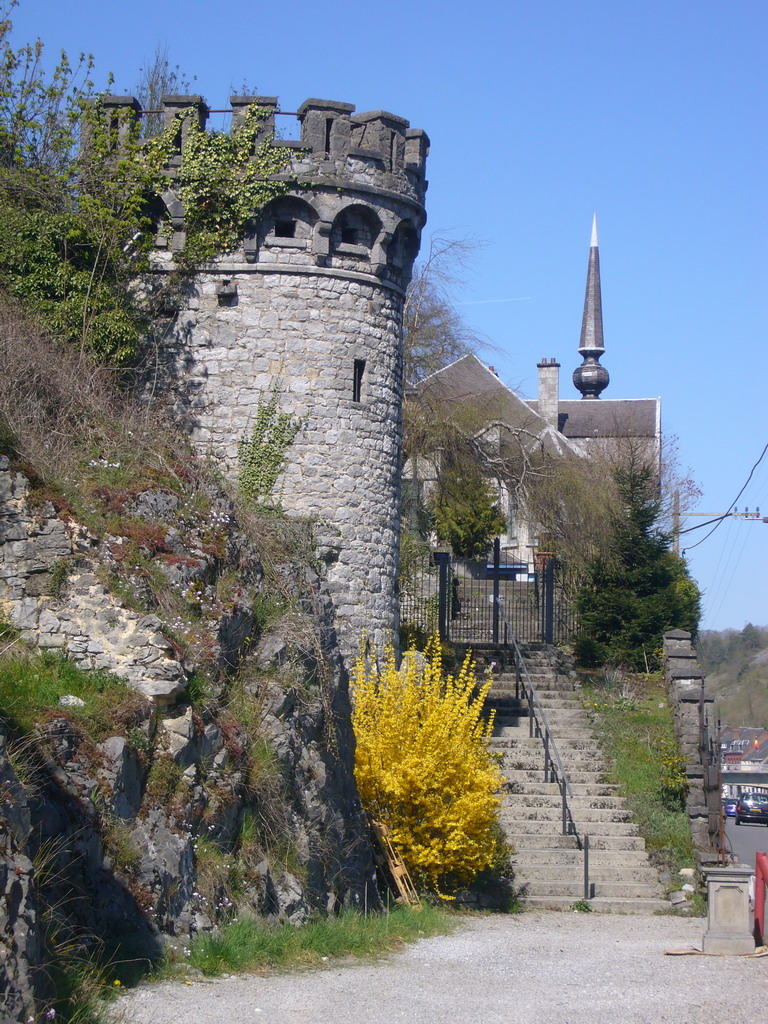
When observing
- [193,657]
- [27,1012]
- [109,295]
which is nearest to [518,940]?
[193,657]

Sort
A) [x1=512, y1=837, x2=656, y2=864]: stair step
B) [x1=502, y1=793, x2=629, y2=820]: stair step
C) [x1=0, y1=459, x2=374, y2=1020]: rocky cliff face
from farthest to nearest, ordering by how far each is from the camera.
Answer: [x1=502, y1=793, x2=629, y2=820]: stair step, [x1=512, y1=837, x2=656, y2=864]: stair step, [x1=0, y1=459, x2=374, y2=1020]: rocky cliff face

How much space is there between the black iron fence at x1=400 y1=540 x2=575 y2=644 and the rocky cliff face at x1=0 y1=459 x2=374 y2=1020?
26.4 ft

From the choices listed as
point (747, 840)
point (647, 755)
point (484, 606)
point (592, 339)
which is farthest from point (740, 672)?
point (647, 755)

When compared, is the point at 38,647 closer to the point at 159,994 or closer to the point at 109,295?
the point at 159,994

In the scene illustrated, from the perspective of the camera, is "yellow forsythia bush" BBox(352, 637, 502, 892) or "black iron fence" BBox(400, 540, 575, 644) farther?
"black iron fence" BBox(400, 540, 575, 644)

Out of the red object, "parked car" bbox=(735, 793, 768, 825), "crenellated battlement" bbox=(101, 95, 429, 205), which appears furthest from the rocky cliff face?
"parked car" bbox=(735, 793, 768, 825)

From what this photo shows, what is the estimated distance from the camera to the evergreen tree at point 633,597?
862 inches

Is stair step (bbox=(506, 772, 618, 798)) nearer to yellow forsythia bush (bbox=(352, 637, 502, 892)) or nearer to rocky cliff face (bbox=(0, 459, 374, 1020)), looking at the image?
yellow forsythia bush (bbox=(352, 637, 502, 892))

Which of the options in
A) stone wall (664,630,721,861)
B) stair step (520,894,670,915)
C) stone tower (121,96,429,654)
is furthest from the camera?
stone wall (664,630,721,861)

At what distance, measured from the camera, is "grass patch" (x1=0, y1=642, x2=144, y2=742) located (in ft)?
28.4

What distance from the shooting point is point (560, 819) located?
1689 cm

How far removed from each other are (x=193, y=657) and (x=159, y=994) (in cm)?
327

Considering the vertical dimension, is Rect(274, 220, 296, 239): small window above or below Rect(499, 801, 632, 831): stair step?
above

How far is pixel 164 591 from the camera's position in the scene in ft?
35.4
